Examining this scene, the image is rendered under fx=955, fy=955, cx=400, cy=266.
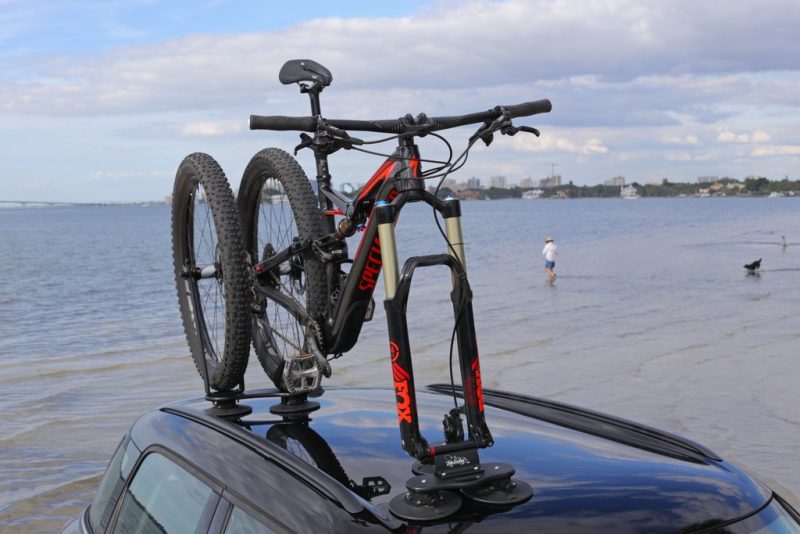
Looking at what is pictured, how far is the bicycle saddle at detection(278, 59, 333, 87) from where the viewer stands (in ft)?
16.3

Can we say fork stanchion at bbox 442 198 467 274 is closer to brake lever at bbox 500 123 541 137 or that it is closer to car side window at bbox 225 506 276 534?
brake lever at bbox 500 123 541 137

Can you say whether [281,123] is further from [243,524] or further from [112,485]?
[243,524]

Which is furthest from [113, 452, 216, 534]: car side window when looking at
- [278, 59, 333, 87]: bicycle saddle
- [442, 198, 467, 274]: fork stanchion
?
[278, 59, 333, 87]: bicycle saddle

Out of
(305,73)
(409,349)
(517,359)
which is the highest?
(305,73)

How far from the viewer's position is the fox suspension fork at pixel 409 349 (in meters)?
2.81

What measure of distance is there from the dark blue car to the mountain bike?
0.70ft

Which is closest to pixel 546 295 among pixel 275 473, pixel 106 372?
pixel 106 372

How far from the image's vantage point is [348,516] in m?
2.17

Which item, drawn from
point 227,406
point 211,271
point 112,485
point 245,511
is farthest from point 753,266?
point 245,511

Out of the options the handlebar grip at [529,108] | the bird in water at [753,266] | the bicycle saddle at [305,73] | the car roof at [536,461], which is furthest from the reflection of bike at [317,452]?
the bird in water at [753,266]

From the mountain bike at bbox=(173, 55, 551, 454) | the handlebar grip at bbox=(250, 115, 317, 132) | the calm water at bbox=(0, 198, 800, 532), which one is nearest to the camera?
the mountain bike at bbox=(173, 55, 551, 454)

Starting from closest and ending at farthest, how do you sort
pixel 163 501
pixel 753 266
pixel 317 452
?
pixel 317 452, pixel 163 501, pixel 753 266

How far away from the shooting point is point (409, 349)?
3080 millimetres

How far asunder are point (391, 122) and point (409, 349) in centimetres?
102
